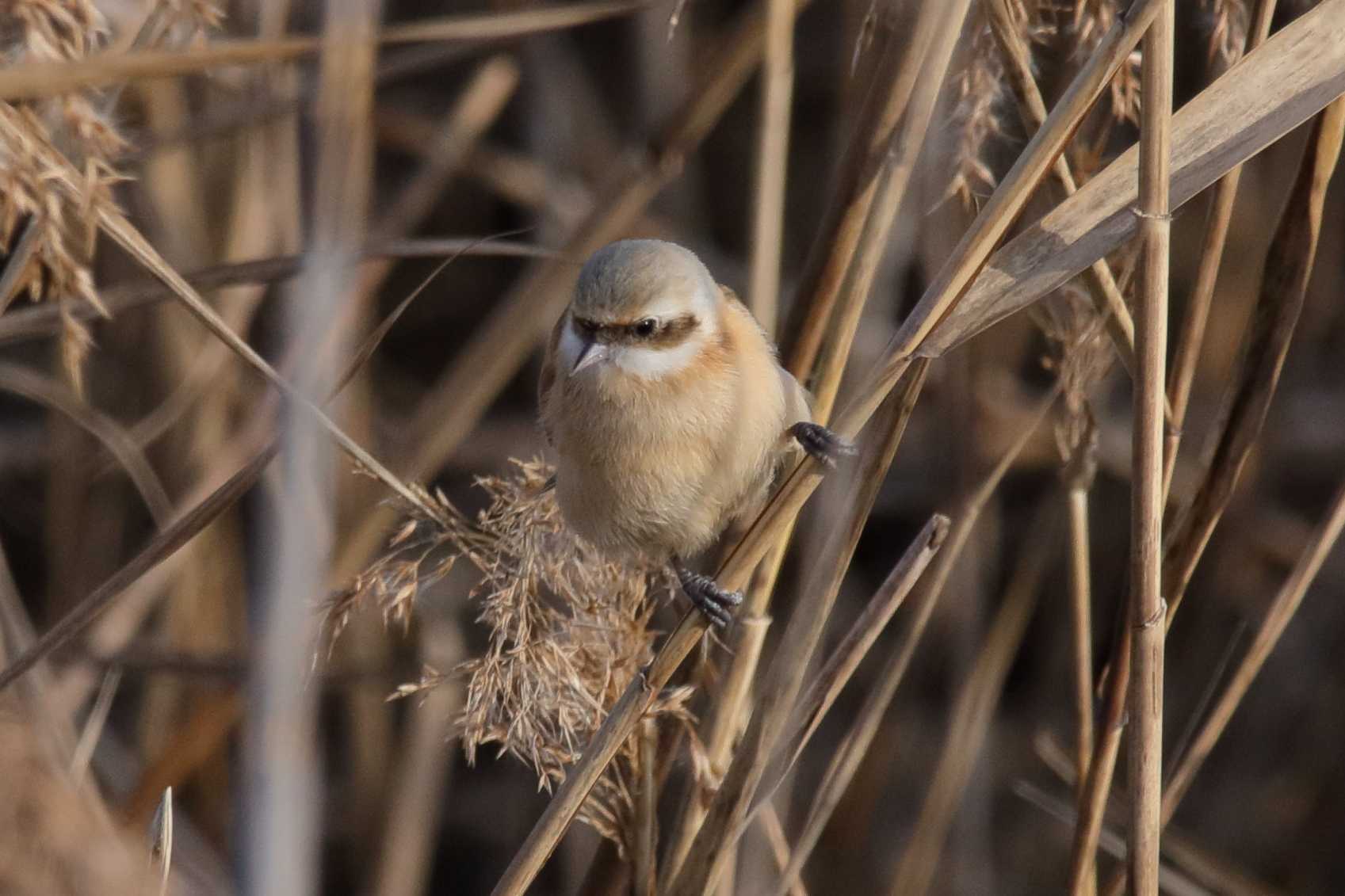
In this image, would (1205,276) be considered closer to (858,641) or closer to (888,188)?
(888,188)

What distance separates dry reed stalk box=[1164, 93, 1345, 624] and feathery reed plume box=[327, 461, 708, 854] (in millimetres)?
730

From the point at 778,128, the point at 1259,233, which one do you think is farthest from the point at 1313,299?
the point at 778,128

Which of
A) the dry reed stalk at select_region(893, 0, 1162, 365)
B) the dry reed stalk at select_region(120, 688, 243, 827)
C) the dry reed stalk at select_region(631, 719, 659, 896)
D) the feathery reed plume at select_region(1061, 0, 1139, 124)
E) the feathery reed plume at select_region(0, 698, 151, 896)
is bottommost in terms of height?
the dry reed stalk at select_region(120, 688, 243, 827)

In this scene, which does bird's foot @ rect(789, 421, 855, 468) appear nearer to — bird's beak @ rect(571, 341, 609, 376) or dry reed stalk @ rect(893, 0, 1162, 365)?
dry reed stalk @ rect(893, 0, 1162, 365)

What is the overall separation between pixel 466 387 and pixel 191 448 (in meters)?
0.97

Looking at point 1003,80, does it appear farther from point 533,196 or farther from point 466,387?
point 533,196

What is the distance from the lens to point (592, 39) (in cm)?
458

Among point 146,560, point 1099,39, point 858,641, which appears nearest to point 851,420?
point 858,641

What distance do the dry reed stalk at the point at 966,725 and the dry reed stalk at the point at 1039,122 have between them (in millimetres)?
1138

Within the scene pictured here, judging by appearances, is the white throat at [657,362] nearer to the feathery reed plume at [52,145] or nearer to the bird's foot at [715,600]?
the bird's foot at [715,600]

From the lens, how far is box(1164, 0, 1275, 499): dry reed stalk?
174 cm

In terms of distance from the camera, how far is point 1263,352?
6.13 ft

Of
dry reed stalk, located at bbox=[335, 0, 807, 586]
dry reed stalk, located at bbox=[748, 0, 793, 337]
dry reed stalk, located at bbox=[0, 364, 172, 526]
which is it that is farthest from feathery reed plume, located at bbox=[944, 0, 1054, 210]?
dry reed stalk, located at bbox=[0, 364, 172, 526]

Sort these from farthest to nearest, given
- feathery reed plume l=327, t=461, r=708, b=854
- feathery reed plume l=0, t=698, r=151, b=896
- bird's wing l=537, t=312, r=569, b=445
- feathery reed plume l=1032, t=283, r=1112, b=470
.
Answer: bird's wing l=537, t=312, r=569, b=445
feathery reed plume l=1032, t=283, r=1112, b=470
feathery reed plume l=327, t=461, r=708, b=854
feathery reed plume l=0, t=698, r=151, b=896
